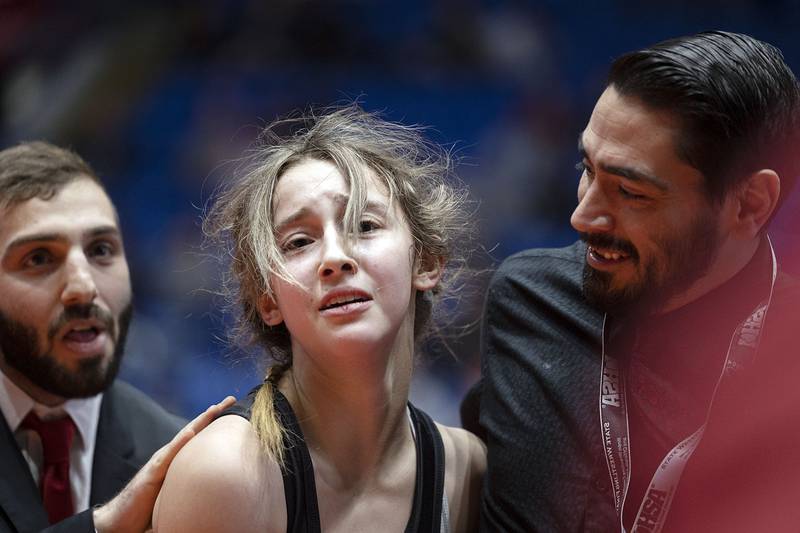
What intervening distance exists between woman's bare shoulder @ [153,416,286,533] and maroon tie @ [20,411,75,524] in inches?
32.2

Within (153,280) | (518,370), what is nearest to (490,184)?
(153,280)

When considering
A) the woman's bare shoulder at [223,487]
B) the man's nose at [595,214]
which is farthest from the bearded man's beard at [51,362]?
the man's nose at [595,214]

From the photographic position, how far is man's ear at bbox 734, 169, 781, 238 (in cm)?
206

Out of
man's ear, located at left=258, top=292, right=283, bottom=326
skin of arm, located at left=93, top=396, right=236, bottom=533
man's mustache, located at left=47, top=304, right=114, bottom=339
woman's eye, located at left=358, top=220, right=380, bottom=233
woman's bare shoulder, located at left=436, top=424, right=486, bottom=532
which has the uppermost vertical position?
woman's eye, located at left=358, top=220, right=380, bottom=233

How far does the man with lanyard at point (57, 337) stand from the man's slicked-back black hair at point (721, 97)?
1454mm

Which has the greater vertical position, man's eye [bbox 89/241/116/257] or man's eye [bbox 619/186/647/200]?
man's eye [bbox 619/186/647/200]

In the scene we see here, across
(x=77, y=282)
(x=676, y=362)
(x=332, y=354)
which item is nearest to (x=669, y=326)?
(x=676, y=362)

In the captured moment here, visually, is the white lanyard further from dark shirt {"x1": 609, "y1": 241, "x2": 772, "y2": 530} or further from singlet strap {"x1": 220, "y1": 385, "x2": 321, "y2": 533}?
singlet strap {"x1": 220, "y1": 385, "x2": 321, "y2": 533}

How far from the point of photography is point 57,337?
2600 mm

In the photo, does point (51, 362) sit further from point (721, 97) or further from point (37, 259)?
point (721, 97)

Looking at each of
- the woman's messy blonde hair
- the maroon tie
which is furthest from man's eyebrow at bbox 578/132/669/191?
the maroon tie

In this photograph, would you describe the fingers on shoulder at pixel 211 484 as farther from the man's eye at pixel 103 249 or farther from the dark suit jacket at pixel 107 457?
the man's eye at pixel 103 249

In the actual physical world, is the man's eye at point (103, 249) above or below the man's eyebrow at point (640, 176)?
below

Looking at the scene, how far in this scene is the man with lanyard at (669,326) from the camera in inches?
75.8
